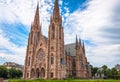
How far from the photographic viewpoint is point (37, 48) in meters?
68.4

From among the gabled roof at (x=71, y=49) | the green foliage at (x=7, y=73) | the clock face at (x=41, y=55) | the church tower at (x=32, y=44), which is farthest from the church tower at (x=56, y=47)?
the green foliage at (x=7, y=73)

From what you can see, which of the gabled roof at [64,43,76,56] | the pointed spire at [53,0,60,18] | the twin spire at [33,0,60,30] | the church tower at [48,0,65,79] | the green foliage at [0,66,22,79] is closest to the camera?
the church tower at [48,0,65,79]

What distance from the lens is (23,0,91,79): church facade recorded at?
6172 cm

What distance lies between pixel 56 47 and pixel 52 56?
392cm

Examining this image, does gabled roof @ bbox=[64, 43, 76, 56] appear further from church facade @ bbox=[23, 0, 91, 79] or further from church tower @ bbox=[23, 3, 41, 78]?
church tower @ bbox=[23, 3, 41, 78]

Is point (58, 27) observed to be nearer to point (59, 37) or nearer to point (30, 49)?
point (59, 37)

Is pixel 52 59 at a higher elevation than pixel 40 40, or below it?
below

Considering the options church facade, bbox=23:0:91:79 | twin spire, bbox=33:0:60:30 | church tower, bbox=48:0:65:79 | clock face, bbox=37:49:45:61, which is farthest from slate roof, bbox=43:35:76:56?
twin spire, bbox=33:0:60:30

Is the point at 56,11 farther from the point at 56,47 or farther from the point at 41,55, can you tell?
the point at 41,55

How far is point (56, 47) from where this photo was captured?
63.0 meters

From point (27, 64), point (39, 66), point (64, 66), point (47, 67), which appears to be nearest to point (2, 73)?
point (27, 64)

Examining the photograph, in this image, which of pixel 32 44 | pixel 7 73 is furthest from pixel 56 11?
pixel 7 73

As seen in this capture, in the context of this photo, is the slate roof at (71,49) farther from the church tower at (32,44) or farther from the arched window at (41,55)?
the church tower at (32,44)

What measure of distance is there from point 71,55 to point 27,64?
68.0ft
